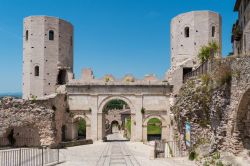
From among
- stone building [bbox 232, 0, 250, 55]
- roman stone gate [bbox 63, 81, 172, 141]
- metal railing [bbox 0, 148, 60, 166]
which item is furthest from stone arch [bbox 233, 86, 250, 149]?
roman stone gate [bbox 63, 81, 172, 141]

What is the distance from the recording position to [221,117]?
14875mm

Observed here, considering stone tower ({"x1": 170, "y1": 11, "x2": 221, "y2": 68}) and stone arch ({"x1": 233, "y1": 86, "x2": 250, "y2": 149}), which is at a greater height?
stone tower ({"x1": 170, "y1": 11, "x2": 221, "y2": 68})

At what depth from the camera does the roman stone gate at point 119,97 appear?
3033 centimetres

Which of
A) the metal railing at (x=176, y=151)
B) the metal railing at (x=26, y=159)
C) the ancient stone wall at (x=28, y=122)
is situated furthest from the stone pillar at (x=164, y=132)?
the metal railing at (x=26, y=159)

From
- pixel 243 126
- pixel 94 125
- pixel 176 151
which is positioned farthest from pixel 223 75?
pixel 94 125

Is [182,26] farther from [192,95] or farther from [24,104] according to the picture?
[24,104]

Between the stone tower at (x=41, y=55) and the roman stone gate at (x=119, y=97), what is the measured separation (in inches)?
116

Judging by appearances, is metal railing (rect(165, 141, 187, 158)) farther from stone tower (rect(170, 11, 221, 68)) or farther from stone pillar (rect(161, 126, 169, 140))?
stone tower (rect(170, 11, 221, 68))

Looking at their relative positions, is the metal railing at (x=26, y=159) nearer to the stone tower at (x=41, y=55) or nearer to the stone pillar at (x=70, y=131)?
the stone pillar at (x=70, y=131)

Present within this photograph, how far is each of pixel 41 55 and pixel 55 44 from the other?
1.88 meters

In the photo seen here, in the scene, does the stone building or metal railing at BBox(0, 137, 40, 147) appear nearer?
metal railing at BBox(0, 137, 40, 147)

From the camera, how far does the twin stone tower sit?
3080 centimetres

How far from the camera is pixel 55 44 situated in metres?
32.2

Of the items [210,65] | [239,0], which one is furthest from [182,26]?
[210,65]
